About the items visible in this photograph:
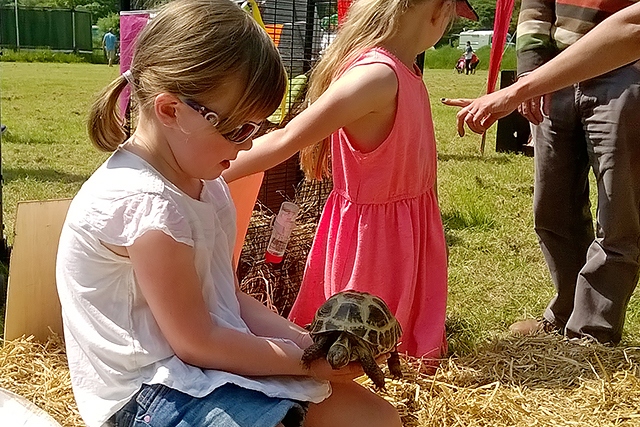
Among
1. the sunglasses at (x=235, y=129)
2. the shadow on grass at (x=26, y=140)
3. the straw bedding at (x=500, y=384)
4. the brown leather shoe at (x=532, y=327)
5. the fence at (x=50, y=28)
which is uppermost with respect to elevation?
the sunglasses at (x=235, y=129)

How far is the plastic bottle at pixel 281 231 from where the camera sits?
10.5 feet

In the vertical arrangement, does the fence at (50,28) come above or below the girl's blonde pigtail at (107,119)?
below

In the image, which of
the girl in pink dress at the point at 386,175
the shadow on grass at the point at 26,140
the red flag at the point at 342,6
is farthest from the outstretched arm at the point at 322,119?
the shadow on grass at the point at 26,140

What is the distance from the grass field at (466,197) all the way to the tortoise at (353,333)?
123 centimetres

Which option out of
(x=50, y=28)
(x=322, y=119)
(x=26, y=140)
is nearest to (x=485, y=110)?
(x=322, y=119)

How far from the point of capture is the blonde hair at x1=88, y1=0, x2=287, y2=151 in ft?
5.32

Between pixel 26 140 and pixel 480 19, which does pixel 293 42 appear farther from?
pixel 26 140

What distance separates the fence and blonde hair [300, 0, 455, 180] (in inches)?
968

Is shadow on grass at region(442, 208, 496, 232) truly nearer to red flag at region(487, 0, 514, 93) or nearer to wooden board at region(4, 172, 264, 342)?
red flag at region(487, 0, 514, 93)

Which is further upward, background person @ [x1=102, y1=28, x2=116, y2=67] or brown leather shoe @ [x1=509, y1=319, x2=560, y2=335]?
brown leather shoe @ [x1=509, y1=319, x2=560, y2=335]

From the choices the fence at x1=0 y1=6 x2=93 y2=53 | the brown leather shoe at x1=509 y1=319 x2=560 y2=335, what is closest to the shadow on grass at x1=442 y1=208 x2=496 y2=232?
the brown leather shoe at x1=509 y1=319 x2=560 y2=335

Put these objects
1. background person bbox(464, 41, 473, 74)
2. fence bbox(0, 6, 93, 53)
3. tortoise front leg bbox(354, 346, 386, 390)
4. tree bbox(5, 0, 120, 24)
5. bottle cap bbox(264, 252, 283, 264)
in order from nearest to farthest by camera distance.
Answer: tortoise front leg bbox(354, 346, 386, 390) → bottle cap bbox(264, 252, 283, 264) → background person bbox(464, 41, 473, 74) → fence bbox(0, 6, 93, 53) → tree bbox(5, 0, 120, 24)

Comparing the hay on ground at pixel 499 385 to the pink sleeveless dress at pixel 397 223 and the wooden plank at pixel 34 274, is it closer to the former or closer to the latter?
the wooden plank at pixel 34 274

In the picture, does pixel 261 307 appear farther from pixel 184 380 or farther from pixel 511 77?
pixel 511 77
